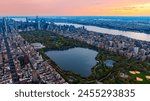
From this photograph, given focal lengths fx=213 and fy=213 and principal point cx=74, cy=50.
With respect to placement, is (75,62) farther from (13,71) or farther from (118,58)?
(13,71)

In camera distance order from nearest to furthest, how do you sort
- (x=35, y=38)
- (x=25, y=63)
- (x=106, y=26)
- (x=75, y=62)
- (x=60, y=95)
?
(x=60, y=95) → (x=25, y=63) → (x=75, y=62) → (x=35, y=38) → (x=106, y=26)

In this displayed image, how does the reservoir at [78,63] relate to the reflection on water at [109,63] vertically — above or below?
below

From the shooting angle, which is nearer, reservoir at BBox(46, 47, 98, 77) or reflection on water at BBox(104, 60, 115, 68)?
reservoir at BBox(46, 47, 98, 77)

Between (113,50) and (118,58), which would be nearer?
(118,58)

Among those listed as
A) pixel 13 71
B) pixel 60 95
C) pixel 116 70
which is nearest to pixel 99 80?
pixel 116 70

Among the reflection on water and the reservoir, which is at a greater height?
the reflection on water

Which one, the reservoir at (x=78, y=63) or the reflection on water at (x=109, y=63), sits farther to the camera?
the reflection on water at (x=109, y=63)

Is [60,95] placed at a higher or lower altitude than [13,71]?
higher

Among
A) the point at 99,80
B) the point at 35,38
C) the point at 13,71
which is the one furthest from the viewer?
the point at 35,38

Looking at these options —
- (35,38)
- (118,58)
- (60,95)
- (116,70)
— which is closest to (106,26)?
(35,38)
